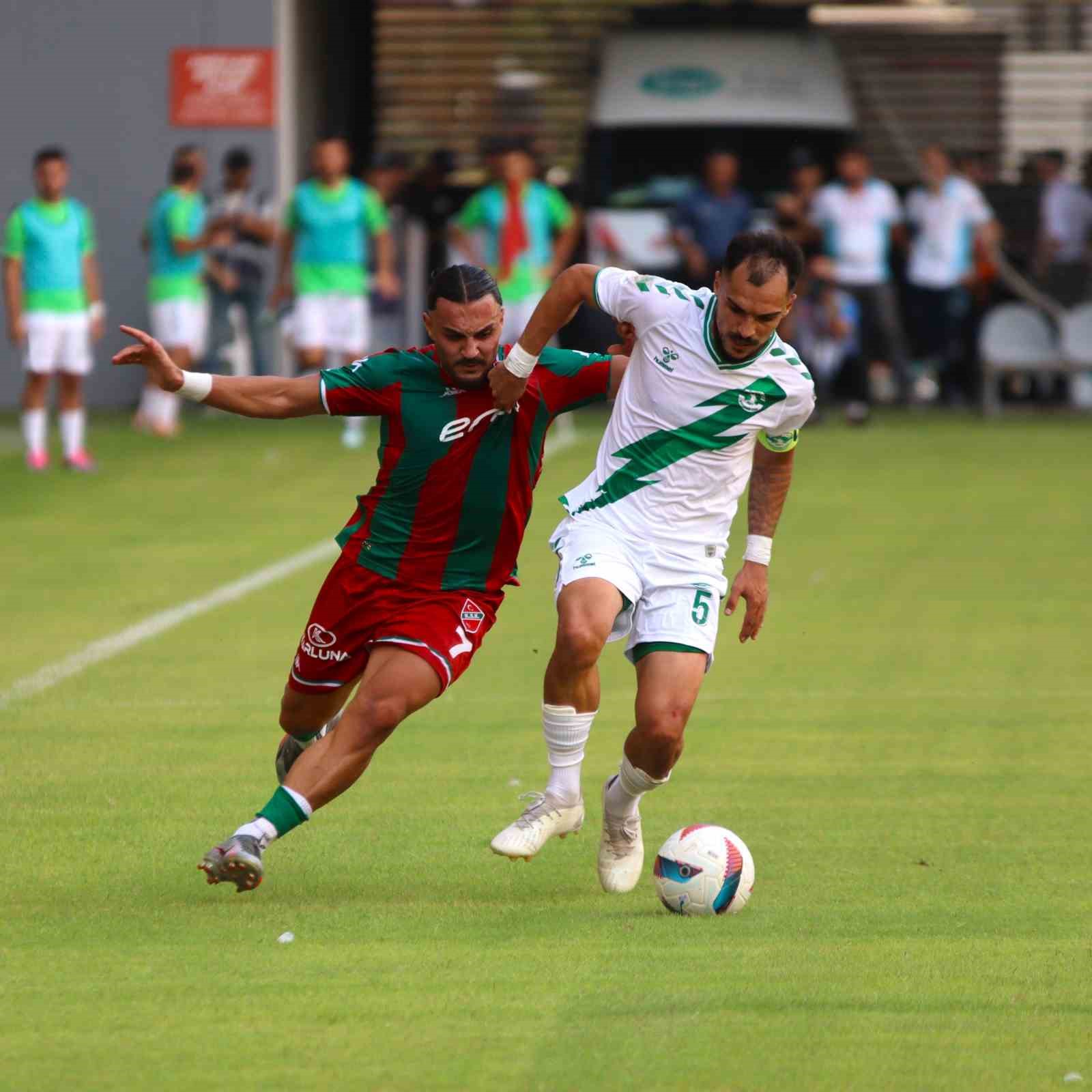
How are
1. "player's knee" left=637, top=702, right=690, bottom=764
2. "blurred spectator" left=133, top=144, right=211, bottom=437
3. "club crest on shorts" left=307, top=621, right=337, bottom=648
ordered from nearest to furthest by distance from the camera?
1. "player's knee" left=637, top=702, right=690, bottom=764
2. "club crest on shorts" left=307, top=621, right=337, bottom=648
3. "blurred spectator" left=133, top=144, right=211, bottom=437

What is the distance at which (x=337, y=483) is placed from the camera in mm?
16688

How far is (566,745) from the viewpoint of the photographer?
6543 millimetres

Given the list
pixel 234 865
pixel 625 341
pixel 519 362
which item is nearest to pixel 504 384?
pixel 519 362

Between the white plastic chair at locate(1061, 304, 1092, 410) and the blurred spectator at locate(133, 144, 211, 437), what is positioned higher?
the blurred spectator at locate(133, 144, 211, 437)

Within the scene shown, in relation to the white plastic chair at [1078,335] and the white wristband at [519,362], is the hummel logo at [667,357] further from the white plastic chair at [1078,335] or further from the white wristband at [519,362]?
the white plastic chair at [1078,335]

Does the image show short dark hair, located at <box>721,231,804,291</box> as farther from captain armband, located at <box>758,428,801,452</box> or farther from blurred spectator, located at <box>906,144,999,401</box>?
blurred spectator, located at <box>906,144,999,401</box>

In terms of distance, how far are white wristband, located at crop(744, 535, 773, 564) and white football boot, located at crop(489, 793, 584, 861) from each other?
0.85m

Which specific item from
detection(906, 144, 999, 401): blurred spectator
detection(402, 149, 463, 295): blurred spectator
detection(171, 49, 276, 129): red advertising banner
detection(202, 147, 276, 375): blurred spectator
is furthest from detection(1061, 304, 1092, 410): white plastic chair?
detection(171, 49, 276, 129): red advertising banner

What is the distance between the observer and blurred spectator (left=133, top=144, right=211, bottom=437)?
1945 centimetres

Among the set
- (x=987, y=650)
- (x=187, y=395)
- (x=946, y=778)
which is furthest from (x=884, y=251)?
(x=187, y=395)

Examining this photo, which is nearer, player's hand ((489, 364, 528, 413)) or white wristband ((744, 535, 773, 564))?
player's hand ((489, 364, 528, 413))

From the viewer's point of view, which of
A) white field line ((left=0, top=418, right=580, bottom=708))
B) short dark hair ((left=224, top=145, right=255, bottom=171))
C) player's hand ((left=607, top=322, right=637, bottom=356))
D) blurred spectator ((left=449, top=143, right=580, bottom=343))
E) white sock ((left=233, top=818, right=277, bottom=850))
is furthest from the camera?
short dark hair ((left=224, top=145, right=255, bottom=171))

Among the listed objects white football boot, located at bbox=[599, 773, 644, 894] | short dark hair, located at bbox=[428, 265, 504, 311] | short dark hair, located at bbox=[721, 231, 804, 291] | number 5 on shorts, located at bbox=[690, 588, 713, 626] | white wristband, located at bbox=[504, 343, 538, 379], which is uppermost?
short dark hair, located at bbox=[721, 231, 804, 291]

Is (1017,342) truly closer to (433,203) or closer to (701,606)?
(433,203)
